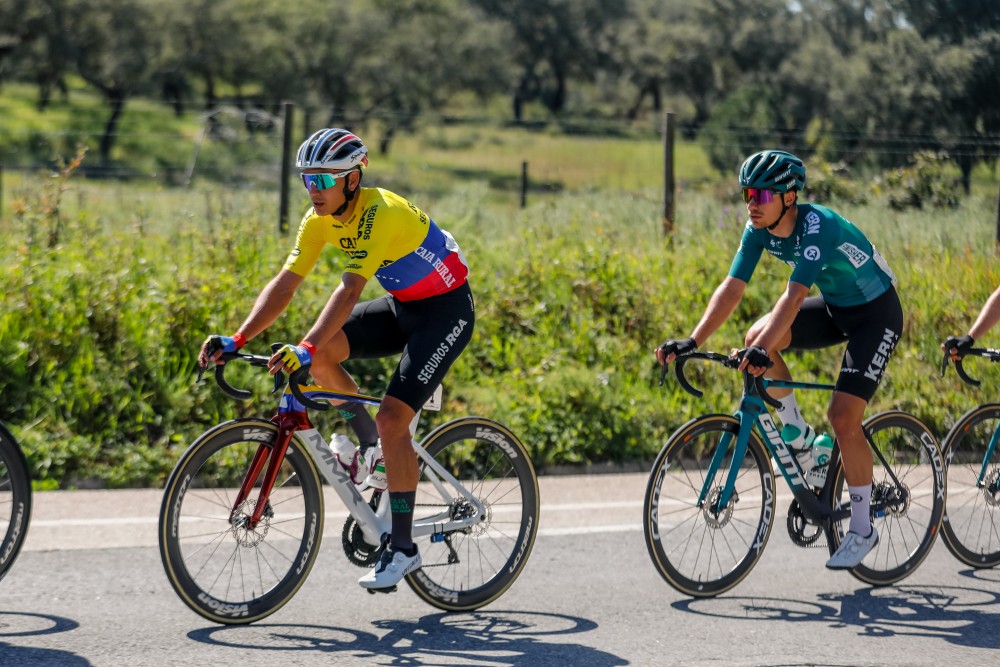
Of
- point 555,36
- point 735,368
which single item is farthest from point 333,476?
point 555,36

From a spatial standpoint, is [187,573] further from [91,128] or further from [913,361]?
[91,128]

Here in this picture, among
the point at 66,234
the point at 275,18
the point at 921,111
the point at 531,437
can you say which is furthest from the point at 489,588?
the point at 275,18

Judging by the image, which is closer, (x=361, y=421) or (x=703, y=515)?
(x=361, y=421)

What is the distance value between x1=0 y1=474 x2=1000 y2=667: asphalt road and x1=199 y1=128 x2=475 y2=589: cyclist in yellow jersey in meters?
0.43

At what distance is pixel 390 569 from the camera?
5.20 meters

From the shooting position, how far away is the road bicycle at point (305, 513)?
5066 millimetres

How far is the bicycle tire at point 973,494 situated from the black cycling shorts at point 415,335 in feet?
8.80

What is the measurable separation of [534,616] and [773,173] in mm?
2245

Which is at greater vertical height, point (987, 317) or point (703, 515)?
point (987, 317)

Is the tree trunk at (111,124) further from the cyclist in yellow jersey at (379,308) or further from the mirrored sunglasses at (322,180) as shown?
the mirrored sunglasses at (322,180)

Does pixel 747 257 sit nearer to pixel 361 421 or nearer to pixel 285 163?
pixel 361 421

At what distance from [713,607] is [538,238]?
19.3ft

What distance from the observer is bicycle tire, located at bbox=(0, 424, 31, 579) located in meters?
5.18

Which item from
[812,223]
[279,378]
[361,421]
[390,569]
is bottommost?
[390,569]
